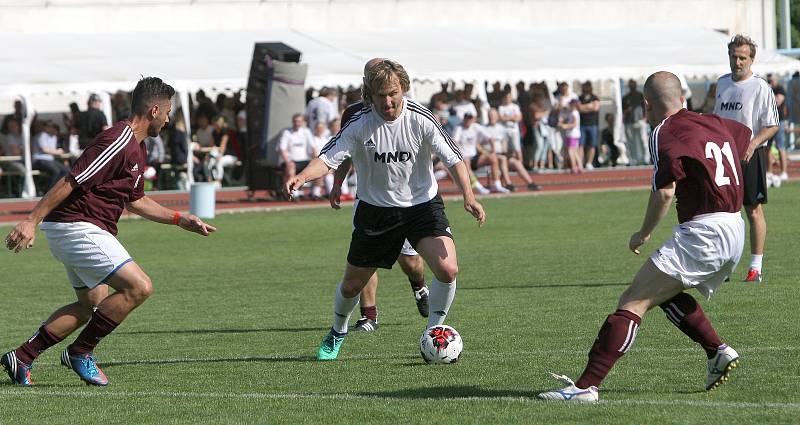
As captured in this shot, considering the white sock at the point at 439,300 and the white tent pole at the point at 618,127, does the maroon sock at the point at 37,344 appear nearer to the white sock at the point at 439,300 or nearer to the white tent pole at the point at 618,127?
the white sock at the point at 439,300

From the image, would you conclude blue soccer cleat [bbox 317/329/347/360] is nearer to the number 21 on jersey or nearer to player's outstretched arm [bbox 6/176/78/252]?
player's outstretched arm [bbox 6/176/78/252]

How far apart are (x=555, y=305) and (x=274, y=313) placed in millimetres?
2371

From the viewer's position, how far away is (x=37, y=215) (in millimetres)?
8031

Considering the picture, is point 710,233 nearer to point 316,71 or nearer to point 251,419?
point 251,419

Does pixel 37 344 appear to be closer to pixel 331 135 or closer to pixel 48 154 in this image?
pixel 331 135

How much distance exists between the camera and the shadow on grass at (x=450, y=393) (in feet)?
25.4

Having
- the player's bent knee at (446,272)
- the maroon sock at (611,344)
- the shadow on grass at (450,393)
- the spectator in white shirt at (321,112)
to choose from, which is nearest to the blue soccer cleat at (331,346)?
the player's bent knee at (446,272)

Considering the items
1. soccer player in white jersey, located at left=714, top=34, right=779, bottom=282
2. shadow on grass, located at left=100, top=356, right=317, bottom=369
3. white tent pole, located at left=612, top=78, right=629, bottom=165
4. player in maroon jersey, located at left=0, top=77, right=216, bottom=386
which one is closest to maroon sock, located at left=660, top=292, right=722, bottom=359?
shadow on grass, located at left=100, top=356, right=317, bottom=369

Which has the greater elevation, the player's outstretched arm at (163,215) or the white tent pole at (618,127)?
the player's outstretched arm at (163,215)

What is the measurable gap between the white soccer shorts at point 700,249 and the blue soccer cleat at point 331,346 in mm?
2864

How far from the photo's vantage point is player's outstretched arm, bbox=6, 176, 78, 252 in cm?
797

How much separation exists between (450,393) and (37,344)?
2.56m

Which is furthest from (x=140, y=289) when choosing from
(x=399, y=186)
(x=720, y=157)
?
(x=720, y=157)

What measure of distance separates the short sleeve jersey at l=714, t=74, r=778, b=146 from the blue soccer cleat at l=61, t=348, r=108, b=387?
21.0 feet
